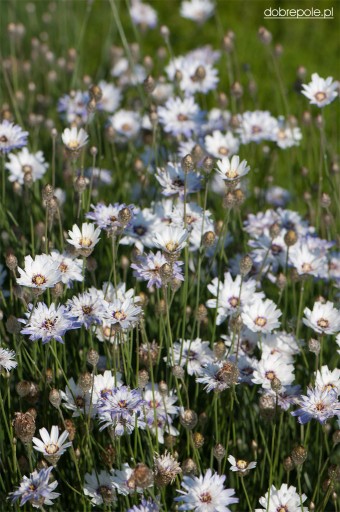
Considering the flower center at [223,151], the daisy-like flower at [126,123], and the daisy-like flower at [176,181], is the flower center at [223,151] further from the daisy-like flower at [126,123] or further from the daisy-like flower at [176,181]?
the daisy-like flower at [126,123]

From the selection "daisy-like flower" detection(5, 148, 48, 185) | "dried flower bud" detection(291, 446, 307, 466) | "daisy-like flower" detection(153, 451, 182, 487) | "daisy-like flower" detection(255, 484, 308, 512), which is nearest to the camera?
"daisy-like flower" detection(153, 451, 182, 487)

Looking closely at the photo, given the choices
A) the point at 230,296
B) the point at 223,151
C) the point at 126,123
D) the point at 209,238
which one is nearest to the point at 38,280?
the point at 209,238

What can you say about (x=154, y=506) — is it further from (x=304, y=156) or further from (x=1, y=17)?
(x=1, y=17)

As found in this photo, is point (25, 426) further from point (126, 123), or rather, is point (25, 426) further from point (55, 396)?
point (126, 123)

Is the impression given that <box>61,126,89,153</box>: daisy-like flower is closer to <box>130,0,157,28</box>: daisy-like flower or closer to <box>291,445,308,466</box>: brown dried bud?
<box>291,445,308,466</box>: brown dried bud

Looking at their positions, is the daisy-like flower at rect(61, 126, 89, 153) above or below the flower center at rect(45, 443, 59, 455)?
above

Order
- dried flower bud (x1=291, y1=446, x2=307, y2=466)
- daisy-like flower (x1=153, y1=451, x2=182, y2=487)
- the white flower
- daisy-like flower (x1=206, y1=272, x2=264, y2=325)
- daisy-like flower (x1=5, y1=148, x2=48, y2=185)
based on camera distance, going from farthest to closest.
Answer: daisy-like flower (x1=5, y1=148, x2=48, y2=185)
daisy-like flower (x1=206, y1=272, x2=264, y2=325)
the white flower
dried flower bud (x1=291, y1=446, x2=307, y2=466)
daisy-like flower (x1=153, y1=451, x2=182, y2=487)

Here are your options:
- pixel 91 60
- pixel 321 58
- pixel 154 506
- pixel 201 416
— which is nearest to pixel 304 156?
pixel 321 58

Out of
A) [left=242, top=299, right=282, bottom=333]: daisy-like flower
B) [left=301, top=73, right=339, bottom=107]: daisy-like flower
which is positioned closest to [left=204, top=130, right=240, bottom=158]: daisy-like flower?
[left=301, top=73, right=339, bottom=107]: daisy-like flower
